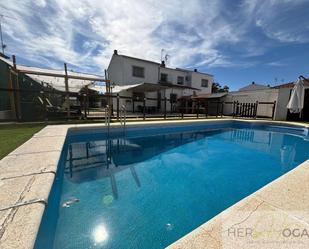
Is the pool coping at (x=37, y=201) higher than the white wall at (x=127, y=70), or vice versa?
the white wall at (x=127, y=70)

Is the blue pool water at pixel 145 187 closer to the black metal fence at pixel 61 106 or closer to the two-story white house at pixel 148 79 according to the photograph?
the black metal fence at pixel 61 106

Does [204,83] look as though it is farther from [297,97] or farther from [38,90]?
[38,90]

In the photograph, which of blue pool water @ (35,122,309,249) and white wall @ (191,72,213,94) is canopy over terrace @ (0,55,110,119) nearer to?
blue pool water @ (35,122,309,249)

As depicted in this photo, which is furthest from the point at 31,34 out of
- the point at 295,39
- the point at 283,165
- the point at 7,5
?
the point at 295,39

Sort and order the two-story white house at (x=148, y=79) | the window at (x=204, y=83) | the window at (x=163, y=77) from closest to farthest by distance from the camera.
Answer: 1. the two-story white house at (x=148, y=79)
2. the window at (x=163, y=77)
3. the window at (x=204, y=83)

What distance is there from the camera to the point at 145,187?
317 centimetres

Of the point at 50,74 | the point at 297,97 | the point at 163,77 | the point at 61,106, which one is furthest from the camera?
the point at 163,77

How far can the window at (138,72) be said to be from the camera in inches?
682

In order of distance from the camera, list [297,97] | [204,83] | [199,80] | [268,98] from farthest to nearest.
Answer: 1. [204,83]
2. [199,80]
3. [268,98]
4. [297,97]

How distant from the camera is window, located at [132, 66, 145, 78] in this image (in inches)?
682

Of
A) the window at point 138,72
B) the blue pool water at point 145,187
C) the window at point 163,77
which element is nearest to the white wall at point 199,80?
the window at point 163,77

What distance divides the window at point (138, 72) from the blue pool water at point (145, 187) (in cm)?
1239

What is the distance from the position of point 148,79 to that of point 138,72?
1414 millimetres

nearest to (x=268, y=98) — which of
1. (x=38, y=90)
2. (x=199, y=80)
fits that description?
(x=199, y=80)
